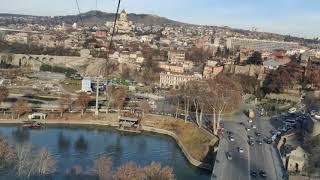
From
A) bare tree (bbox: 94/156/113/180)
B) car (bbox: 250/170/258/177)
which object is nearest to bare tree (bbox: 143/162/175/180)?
bare tree (bbox: 94/156/113/180)

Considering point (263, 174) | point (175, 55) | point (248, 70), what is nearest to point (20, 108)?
point (263, 174)

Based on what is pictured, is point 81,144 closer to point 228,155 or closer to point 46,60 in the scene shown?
point 228,155

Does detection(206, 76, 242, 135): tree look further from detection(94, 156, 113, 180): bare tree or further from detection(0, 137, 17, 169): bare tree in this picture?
detection(0, 137, 17, 169): bare tree

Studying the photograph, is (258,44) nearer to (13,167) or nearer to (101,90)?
(101,90)

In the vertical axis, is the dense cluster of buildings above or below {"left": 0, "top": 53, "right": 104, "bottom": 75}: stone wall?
above

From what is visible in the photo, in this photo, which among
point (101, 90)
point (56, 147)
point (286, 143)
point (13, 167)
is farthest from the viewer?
point (101, 90)

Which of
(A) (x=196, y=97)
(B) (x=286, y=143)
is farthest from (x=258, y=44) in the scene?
(B) (x=286, y=143)
